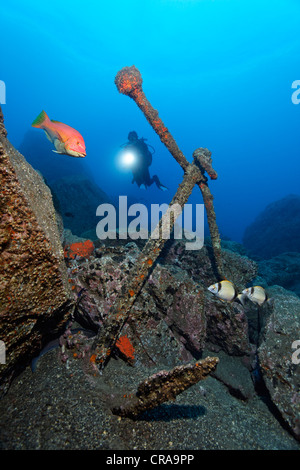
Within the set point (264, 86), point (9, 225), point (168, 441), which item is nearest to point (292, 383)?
point (168, 441)

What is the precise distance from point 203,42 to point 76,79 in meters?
62.8

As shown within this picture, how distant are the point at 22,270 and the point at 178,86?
124007 millimetres

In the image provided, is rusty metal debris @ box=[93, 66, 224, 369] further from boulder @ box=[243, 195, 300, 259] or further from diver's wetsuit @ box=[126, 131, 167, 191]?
boulder @ box=[243, 195, 300, 259]

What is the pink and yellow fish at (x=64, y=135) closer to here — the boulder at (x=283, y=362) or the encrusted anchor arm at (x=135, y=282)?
the encrusted anchor arm at (x=135, y=282)

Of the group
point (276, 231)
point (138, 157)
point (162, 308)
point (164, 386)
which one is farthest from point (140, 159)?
point (276, 231)

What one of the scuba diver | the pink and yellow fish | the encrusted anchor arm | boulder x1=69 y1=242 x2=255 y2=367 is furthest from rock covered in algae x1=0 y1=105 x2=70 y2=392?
the scuba diver

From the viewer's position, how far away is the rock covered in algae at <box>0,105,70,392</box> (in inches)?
70.7

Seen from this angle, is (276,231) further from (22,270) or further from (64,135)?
(22,270)

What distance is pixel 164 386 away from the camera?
1.83 m

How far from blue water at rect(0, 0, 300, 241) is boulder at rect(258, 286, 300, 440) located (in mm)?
30660

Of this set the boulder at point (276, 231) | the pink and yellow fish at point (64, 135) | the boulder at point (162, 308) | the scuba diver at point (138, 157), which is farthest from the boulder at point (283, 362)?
the boulder at point (276, 231)

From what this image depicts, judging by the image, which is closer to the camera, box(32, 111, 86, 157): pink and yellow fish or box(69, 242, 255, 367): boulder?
box(32, 111, 86, 157): pink and yellow fish

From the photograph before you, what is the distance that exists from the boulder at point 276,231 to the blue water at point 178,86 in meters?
25.4

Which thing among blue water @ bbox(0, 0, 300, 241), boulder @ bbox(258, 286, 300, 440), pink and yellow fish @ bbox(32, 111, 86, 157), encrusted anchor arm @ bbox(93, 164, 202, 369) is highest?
blue water @ bbox(0, 0, 300, 241)
